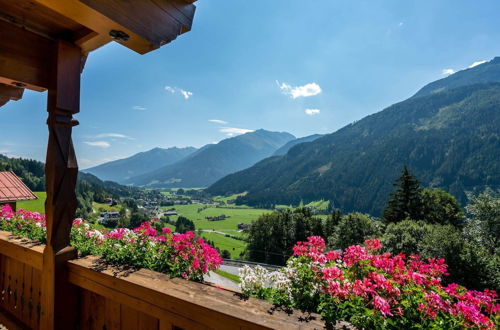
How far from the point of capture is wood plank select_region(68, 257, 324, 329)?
4.28ft

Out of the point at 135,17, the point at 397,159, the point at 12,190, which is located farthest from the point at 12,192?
the point at 397,159

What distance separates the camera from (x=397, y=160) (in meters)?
135

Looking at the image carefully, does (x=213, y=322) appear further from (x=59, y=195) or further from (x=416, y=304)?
(x=59, y=195)

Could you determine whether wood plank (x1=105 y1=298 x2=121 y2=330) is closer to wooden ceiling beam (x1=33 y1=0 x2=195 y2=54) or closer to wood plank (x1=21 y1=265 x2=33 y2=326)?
wood plank (x1=21 y1=265 x2=33 y2=326)

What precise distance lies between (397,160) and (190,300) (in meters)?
155

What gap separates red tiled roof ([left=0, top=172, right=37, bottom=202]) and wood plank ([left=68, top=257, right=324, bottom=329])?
7401 millimetres

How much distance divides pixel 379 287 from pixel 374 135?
20110 centimetres

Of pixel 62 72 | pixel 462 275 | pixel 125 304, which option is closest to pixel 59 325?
pixel 125 304

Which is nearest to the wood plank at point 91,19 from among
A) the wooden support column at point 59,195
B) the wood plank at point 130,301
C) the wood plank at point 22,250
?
the wooden support column at point 59,195

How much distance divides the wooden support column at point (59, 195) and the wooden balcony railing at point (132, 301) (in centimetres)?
9

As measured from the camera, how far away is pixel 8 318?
2.84m

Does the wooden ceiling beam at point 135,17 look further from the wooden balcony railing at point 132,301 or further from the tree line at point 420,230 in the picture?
the tree line at point 420,230

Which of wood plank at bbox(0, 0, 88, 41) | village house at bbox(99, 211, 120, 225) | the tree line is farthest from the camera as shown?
village house at bbox(99, 211, 120, 225)

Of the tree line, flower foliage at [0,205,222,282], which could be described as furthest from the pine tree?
flower foliage at [0,205,222,282]
